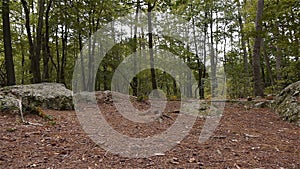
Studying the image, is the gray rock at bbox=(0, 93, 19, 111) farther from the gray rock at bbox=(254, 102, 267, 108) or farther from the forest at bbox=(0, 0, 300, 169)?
the gray rock at bbox=(254, 102, 267, 108)

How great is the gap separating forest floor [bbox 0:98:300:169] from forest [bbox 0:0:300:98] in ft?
11.0

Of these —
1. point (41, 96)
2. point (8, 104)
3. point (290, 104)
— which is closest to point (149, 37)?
point (41, 96)

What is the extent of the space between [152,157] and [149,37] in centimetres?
612

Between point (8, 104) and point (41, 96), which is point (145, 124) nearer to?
point (8, 104)

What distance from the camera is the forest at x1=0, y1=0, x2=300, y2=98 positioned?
7363mm

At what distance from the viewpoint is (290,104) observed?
16.5 feet

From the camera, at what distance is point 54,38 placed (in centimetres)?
1271

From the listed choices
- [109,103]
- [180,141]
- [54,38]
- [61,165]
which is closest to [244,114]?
[180,141]

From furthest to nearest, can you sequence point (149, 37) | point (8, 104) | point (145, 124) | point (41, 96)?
point (149, 37) < point (41, 96) < point (8, 104) < point (145, 124)

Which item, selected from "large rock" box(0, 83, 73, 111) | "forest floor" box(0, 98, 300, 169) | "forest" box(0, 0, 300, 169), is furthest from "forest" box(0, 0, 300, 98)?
"forest floor" box(0, 98, 300, 169)

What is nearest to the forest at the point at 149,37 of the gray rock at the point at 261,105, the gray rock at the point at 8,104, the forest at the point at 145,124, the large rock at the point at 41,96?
the forest at the point at 145,124

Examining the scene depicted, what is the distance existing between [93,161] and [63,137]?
0.99 meters

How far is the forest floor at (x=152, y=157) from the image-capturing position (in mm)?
2379

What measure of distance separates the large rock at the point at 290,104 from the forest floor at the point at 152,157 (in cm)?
25
